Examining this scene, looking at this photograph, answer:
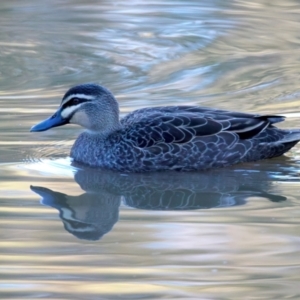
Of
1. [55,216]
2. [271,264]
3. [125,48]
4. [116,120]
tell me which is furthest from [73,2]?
[271,264]

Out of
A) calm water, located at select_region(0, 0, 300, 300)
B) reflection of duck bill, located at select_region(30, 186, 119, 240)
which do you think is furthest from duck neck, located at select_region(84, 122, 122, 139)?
reflection of duck bill, located at select_region(30, 186, 119, 240)

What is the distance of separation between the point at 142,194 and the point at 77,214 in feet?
2.93

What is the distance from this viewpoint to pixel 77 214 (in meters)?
8.23

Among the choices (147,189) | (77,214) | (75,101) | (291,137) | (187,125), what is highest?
(75,101)

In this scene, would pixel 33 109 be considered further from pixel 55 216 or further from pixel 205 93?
pixel 55 216

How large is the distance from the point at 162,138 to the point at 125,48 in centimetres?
682

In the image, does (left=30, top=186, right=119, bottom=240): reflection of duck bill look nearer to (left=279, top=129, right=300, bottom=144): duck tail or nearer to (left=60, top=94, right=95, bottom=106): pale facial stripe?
(left=60, top=94, right=95, bottom=106): pale facial stripe

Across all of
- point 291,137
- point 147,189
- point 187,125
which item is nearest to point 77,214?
point 147,189

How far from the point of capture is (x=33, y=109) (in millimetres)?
11984

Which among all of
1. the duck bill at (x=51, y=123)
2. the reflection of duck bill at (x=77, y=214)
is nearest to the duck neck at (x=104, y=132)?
the duck bill at (x=51, y=123)

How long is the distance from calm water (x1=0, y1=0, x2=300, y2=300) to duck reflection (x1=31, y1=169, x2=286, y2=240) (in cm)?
2

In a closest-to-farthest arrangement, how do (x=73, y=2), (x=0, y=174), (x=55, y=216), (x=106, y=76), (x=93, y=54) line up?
(x=55, y=216), (x=0, y=174), (x=106, y=76), (x=93, y=54), (x=73, y=2)

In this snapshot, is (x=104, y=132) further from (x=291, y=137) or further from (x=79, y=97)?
(x=291, y=137)

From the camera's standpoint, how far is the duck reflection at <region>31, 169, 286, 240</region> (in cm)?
809
